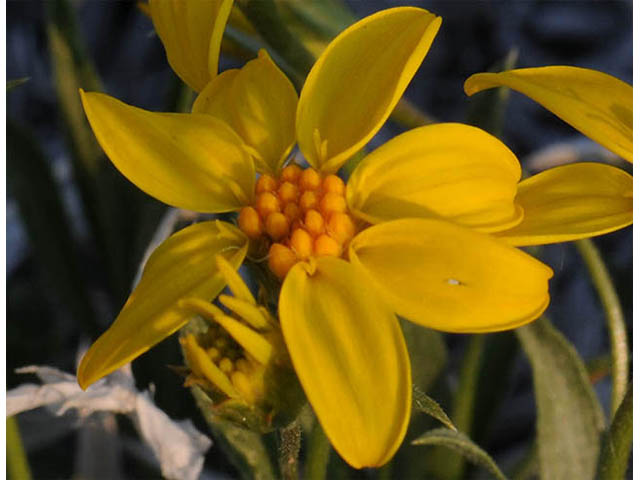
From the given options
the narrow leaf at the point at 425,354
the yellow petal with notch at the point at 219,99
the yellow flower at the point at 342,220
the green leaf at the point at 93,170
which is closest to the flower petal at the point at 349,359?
the yellow flower at the point at 342,220

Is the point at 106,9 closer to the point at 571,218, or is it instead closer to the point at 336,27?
the point at 336,27

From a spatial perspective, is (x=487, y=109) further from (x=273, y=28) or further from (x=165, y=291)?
(x=165, y=291)

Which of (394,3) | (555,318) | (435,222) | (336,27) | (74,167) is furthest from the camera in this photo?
(394,3)

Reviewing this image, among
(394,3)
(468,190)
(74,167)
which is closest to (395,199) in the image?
(468,190)

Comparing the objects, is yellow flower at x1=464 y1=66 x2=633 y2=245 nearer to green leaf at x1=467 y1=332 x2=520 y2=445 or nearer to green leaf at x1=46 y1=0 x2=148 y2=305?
green leaf at x1=467 y1=332 x2=520 y2=445

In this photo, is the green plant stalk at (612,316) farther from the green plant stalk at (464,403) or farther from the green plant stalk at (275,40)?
the green plant stalk at (275,40)
